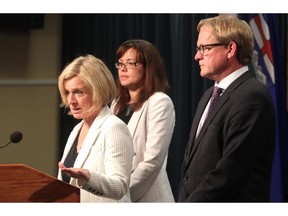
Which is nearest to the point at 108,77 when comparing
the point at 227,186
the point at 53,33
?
the point at 227,186

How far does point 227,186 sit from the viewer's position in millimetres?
2631

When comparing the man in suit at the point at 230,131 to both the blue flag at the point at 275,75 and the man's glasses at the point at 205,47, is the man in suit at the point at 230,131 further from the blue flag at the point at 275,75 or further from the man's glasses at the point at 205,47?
the blue flag at the point at 275,75

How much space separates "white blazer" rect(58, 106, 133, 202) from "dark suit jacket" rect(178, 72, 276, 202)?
295 mm

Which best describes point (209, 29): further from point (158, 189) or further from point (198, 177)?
point (158, 189)

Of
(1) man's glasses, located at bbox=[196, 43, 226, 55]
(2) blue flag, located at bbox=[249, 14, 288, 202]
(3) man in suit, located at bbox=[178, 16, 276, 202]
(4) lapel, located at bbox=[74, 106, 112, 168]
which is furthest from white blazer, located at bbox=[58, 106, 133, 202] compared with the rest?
(2) blue flag, located at bbox=[249, 14, 288, 202]

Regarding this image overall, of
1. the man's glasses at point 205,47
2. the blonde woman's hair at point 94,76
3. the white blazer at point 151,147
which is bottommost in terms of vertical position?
the white blazer at point 151,147

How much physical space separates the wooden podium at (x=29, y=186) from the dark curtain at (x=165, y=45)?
2663 mm

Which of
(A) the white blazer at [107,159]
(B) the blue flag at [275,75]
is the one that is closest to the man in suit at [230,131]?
(A) the white blazer at [107,159]

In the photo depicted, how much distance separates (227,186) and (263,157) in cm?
20

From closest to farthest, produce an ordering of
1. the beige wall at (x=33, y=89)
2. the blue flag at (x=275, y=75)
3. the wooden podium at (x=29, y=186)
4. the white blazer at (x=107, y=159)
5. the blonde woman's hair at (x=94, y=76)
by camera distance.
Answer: the wooden podium at (x=29, y=186)
the white blazer at (x=107, y=159)
the blonde woman's hair at (x=94, y=76)
the blue flag at (x=275, y=75)
the beige wall at (x=33, y=89)

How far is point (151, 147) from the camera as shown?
3.32m

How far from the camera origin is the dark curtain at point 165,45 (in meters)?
5.28

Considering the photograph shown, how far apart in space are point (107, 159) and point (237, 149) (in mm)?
533

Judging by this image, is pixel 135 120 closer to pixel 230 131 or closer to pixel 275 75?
pixel 230 131
